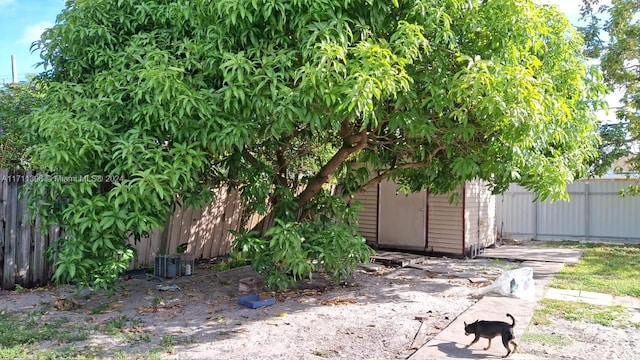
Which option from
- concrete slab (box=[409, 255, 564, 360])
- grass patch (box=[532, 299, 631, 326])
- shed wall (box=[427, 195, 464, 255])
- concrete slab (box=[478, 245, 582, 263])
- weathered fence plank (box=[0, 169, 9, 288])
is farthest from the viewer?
shed wall (box=[427, 195, 464, 255])

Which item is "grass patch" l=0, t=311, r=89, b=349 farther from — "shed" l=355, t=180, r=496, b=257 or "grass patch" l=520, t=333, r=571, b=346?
"shed" l=355, t=180, r=496, b=257

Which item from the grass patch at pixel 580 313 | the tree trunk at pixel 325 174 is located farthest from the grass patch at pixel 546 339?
the tree trunk at pixel 325 174

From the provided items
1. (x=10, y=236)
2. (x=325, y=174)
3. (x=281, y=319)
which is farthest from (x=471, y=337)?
(x=10, y=236)

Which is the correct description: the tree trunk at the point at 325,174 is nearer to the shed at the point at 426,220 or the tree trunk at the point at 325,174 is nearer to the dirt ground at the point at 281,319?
the dirt ground at the point at 281,319

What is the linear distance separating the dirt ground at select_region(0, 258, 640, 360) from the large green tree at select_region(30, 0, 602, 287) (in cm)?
57

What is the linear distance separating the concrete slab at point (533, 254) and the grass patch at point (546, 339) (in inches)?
227

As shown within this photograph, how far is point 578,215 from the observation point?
554 inches

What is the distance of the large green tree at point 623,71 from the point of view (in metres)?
11.4

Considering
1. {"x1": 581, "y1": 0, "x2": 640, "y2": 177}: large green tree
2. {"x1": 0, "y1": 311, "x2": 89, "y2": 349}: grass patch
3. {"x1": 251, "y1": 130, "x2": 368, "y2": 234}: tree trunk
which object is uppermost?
{"x1": 581, "y1": 0, "x2": 640, "y2": 177}: large green tree

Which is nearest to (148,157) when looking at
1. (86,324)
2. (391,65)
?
(86,324)

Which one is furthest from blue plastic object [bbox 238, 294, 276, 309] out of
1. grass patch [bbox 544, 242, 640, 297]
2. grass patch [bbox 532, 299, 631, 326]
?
grass patch [bbox 544, 242, 640, 297]

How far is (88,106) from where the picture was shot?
4.73 m

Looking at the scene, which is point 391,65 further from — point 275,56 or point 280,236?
point 280,236

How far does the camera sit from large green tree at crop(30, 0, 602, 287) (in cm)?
436
